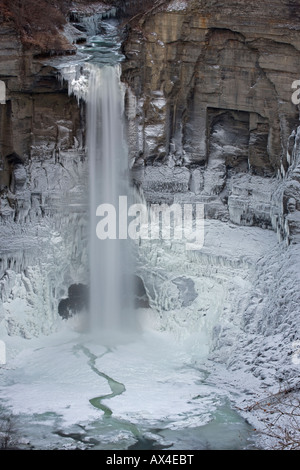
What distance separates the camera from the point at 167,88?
25516 millimetres

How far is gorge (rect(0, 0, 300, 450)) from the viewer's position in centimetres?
2312

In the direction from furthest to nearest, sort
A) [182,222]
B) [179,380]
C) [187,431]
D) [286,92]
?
1. [182,222]
2. [286,92]
3. [179,380]
4. [187,431]

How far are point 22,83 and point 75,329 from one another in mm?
8052

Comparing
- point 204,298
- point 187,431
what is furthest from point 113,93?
point 187,431

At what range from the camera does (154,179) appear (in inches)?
1026

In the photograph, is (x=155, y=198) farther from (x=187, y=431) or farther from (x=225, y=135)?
(x=187, y=431)

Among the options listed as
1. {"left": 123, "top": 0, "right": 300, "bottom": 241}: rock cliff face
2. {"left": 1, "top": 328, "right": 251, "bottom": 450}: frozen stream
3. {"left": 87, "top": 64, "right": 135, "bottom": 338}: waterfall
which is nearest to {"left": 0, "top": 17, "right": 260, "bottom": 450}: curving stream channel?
{"left": 1, "top": 328, "right": 251, "bottom": 450}: frozen stream

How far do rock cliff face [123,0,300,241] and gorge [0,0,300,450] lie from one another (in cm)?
5

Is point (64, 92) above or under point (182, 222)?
above

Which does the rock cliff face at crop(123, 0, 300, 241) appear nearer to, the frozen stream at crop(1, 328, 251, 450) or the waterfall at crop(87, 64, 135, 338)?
the waterfall at crop(87, 64, 135, 338)

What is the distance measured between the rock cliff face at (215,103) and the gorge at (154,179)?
0.15 ft

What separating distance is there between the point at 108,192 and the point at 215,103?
179 inches

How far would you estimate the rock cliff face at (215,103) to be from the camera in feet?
79.8
